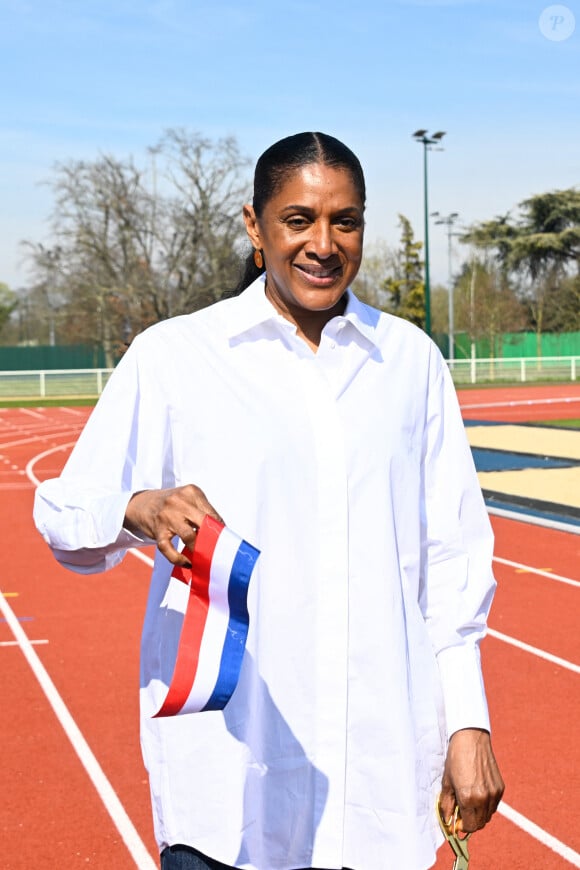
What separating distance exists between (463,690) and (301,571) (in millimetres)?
388

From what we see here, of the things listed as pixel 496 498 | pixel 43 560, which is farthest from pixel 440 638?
pixel 496 498

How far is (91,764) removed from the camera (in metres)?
5.43

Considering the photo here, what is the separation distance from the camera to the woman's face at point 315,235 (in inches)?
85.4

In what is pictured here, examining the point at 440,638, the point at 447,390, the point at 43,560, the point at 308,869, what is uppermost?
the point at 447,390

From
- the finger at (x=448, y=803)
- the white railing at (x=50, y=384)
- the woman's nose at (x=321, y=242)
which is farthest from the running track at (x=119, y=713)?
the white railing at (x=50, y=384)

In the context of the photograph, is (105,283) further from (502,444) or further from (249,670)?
(249,670)

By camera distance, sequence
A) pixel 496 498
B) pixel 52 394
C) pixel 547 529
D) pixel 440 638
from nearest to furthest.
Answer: pixel 440 638 → pixel 547 529 → pixel 496 498 → pixel 52 394

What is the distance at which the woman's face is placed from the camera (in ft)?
7.11

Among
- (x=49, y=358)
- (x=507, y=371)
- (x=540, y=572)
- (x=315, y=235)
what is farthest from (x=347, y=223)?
(x=49, y=358)

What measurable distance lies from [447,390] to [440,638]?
0.46 meters

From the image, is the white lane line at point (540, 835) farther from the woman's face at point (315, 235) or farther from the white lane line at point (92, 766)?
the woman's face at point (315, 235)

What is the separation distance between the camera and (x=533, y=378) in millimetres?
46438

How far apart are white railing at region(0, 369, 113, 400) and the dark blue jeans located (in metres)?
40.7

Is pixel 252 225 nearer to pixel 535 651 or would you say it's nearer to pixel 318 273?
pixel 318 273
